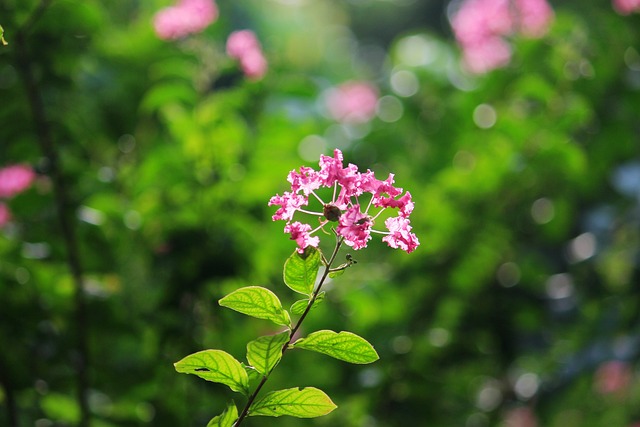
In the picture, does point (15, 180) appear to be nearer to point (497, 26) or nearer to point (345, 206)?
point (345, 206)

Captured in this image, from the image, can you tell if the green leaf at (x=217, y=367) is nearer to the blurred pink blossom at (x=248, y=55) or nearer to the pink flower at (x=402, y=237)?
the pink flower at (x=402, y=237)

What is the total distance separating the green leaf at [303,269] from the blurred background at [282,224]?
2.05 feet

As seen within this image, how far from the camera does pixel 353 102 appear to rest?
2.85 metres

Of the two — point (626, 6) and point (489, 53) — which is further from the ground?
point (626, 6)

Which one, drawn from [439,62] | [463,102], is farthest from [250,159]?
[439,62]

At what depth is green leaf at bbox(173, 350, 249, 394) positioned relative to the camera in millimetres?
653

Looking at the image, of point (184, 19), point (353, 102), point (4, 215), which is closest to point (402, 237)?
point (184, 19)

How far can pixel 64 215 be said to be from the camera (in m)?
1.24

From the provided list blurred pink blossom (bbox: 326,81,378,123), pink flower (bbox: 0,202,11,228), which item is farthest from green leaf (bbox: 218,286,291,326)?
blurred pink blossom (bbox: 326,81,378,123)

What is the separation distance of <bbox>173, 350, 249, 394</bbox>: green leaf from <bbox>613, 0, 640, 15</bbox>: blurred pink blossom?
5.05 ft

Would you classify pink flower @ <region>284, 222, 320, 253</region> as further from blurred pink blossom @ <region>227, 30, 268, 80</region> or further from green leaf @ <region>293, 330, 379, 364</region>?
blurred pink blossom @ <region>227, 30, 268, 80</region>

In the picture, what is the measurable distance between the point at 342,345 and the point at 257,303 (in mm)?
73

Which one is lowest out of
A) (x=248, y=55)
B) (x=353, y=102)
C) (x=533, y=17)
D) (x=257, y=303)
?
(x=257, y=303)

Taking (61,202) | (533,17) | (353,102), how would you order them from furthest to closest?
1. (353,102)
2. (533,17)
3. (61,202)
